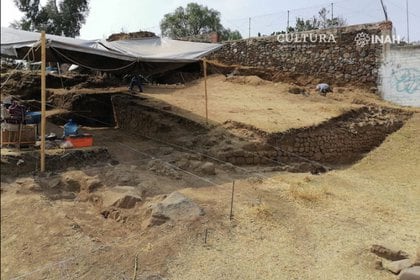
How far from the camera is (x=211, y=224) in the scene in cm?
582

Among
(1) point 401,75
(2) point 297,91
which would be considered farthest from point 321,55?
(1) point 401,75

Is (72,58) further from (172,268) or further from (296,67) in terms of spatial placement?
(296,67)

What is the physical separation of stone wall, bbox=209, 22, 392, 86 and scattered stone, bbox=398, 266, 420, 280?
1086 cm

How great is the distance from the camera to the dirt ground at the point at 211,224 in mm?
4590

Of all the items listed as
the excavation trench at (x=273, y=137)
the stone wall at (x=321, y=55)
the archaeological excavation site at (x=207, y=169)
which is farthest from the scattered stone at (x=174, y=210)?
the stone wall at (x=321, y=55)

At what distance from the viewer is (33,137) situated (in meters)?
6.74

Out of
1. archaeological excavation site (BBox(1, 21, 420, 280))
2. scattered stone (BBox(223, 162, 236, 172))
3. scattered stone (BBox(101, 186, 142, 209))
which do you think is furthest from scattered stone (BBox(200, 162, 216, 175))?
scattered stone (BBox(101, 186, 142, 209))

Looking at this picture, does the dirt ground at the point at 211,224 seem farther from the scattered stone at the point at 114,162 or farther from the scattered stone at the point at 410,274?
the scattered stone at the point at 410,274

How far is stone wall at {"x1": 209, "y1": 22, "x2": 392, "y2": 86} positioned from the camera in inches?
583

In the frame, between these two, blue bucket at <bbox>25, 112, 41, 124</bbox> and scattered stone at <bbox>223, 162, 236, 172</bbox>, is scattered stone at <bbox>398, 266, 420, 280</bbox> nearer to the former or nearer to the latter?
scattered stone at <bbox>223, 162, 236, 172</bbox>

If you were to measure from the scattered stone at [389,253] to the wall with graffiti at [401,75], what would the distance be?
946 cm

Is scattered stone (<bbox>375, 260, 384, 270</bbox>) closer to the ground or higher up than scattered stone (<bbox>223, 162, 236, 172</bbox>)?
closer to the ground

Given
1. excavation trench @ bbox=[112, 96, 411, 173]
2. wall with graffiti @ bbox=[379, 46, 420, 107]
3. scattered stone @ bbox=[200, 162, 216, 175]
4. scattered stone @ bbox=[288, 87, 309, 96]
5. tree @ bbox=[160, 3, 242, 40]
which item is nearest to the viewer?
scattered stone @ bbox=[200, 162, 216, 175]

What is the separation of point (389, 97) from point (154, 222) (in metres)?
11.1
